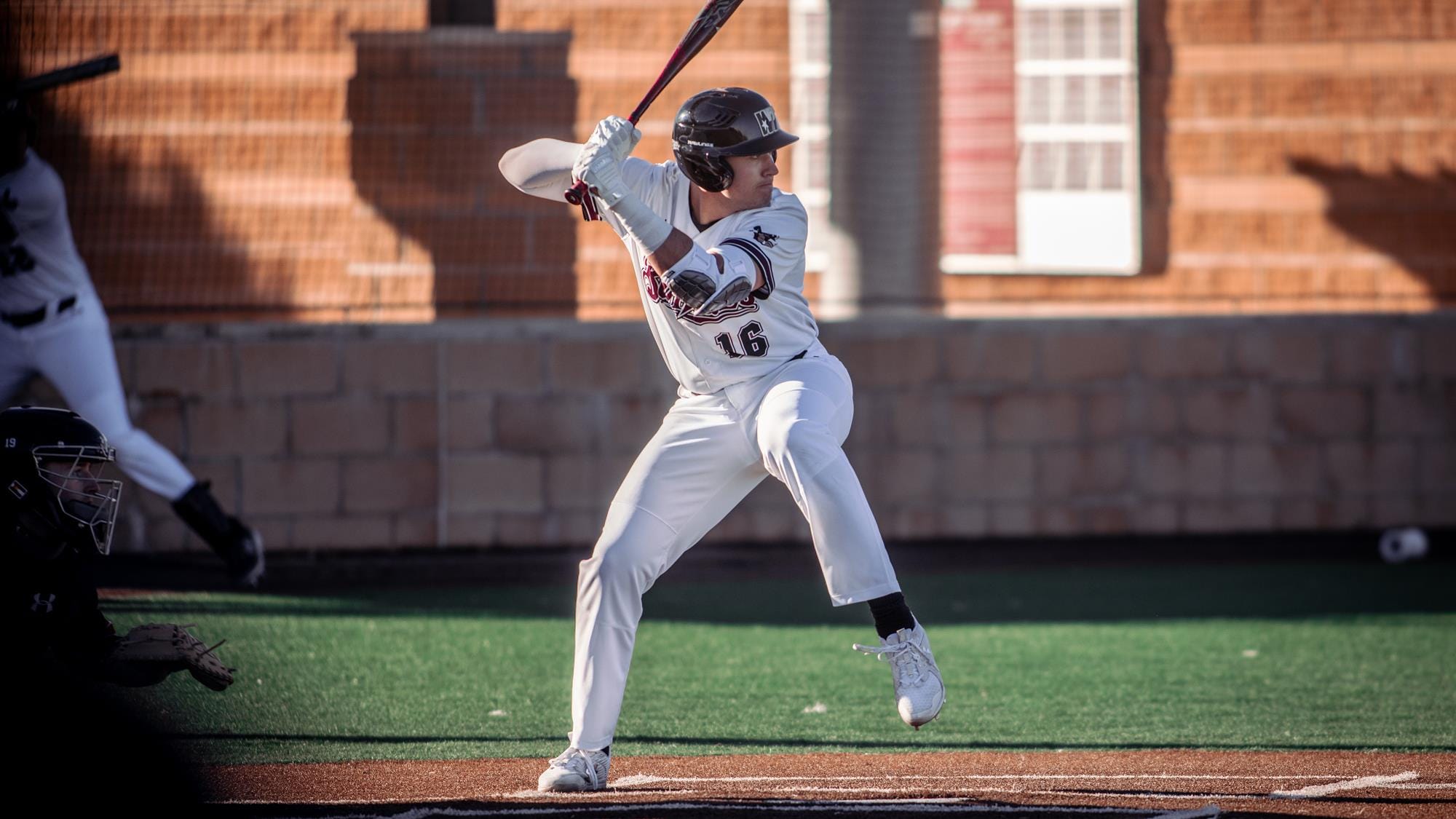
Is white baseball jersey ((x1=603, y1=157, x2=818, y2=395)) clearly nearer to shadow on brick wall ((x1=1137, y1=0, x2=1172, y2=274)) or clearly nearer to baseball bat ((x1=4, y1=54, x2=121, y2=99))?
baseball bat ((x1=4, y1=54, x2=121, y2=99))

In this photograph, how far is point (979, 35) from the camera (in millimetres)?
14180

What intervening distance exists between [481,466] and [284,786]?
547 cm

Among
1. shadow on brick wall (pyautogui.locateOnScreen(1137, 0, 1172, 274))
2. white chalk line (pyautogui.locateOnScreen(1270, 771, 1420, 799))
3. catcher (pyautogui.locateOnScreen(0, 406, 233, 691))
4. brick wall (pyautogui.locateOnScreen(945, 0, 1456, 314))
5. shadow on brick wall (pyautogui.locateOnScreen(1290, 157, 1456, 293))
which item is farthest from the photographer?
shadow on brick wall (pyautogui.locateOnScreen(1137, 0, 1172, 274))

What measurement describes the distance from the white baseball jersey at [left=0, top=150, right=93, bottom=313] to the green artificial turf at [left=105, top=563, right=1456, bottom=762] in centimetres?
159

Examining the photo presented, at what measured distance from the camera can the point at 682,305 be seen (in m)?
4.72

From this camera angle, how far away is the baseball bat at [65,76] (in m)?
7.99

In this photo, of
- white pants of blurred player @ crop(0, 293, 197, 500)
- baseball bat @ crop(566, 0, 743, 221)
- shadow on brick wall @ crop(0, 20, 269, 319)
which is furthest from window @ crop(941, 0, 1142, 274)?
baseball bat @ crop(566, 0, 743, 221)

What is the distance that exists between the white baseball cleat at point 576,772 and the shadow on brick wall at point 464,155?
602cm

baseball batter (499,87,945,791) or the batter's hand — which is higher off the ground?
the batter's hand

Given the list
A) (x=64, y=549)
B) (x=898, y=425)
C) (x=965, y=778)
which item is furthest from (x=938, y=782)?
(x=898, y=425)

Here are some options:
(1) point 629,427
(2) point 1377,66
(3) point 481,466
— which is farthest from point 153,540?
(2) point 1377,66

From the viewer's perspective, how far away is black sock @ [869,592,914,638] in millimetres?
4695

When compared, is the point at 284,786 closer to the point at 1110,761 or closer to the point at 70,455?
the point at 70,455

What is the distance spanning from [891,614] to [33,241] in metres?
5.08
